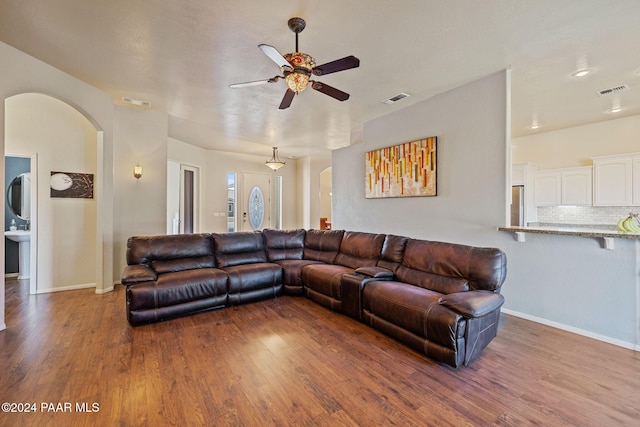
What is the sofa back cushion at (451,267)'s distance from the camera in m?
2.70

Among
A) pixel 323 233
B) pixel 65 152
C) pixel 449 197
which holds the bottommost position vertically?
pixel 323 233

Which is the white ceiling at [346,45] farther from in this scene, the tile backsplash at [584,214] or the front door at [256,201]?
the front door at [256,201]

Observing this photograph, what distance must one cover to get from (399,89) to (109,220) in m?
4.66

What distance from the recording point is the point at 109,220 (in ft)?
14.0

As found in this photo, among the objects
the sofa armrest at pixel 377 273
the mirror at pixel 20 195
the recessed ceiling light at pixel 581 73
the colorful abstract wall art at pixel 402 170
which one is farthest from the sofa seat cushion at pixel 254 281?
the recessed ceiling light at pixel 581 73

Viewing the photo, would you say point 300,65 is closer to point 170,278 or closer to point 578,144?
point 170,278

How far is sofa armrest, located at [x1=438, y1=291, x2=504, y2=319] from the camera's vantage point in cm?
219

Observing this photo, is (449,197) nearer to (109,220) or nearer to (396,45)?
(396,45)

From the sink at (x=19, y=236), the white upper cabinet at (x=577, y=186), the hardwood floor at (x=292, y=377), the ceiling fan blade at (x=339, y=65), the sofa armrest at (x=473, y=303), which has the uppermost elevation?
the ceiling fan blade at (x=339, y=65)

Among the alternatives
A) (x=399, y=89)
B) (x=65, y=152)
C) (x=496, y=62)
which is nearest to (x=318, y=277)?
(x=399, y=89)

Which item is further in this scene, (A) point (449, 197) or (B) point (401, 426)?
(A) point (449, 197)

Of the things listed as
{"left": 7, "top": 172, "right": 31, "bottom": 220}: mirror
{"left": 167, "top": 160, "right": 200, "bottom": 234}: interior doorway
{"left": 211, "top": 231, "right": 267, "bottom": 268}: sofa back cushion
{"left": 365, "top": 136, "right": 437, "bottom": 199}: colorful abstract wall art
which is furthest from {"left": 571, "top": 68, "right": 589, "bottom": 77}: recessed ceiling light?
{"left": 7, "top": 172, "right": 31, "bottom": 220}: mirror

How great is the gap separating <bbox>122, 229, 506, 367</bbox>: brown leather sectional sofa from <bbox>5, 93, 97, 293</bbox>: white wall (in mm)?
1463

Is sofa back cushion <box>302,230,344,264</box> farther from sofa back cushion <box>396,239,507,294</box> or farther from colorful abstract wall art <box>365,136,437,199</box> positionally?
sofa back cushion <box>396,239,507,294</box>
